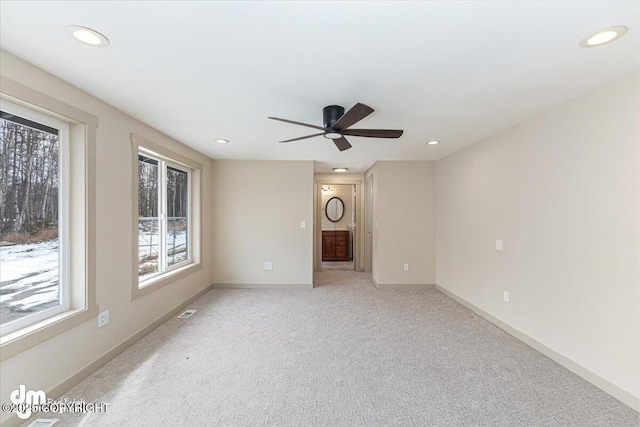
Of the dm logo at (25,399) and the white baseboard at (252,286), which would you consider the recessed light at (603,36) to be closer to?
the dm logo at (25,399)

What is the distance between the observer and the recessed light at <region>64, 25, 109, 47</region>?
145cm

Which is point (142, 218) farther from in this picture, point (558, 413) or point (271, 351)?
point (558, 413)

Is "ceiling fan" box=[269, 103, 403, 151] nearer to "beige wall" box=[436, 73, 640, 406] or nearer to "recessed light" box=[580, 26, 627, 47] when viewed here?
"recessed light" box=[580, 26, 627, 47]

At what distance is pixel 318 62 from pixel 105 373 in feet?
9.37

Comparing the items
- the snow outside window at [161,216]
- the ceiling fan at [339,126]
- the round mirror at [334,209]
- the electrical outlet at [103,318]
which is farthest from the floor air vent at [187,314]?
the round mirror at [334,209]

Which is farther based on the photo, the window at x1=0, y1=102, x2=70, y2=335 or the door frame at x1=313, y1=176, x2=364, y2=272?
the door frame at x1=313, y1=176, x2=364, y2=272

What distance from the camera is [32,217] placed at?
1.91 m

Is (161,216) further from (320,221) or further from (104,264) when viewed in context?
(320,221)

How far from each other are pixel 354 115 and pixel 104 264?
245cm

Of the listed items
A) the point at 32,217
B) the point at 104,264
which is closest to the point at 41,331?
the point at 104,264

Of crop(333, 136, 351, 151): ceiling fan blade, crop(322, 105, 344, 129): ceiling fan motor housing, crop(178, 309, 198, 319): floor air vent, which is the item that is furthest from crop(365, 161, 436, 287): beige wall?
crop(178, 309, 198, 319): floor air vent

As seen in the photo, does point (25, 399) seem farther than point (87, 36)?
Yes

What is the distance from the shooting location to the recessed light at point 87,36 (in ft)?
4.77

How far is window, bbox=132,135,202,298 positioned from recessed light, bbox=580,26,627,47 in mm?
3592
